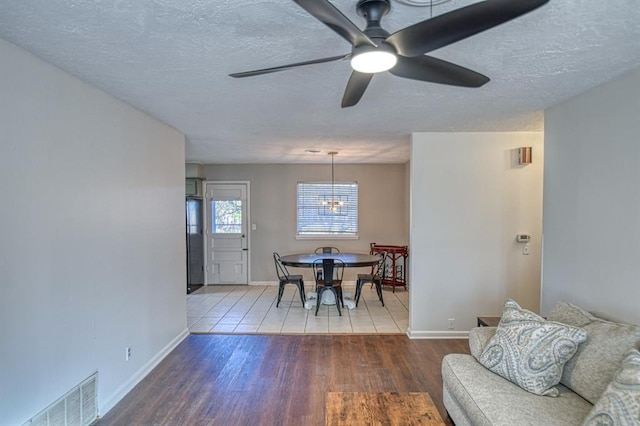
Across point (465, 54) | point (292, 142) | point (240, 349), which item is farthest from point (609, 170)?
point (240, 349)

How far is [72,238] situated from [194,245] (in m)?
4.50

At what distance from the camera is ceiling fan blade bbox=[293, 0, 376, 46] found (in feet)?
3.58

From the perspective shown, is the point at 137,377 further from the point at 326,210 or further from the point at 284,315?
the point at 326,210

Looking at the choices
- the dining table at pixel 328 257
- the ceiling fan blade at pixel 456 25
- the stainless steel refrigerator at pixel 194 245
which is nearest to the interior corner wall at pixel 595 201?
the ceiling fan blade at pixel 456 25

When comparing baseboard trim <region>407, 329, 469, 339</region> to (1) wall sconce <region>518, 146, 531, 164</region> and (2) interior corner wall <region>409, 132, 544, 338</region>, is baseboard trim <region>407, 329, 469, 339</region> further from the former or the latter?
(1) wall sconce <region>518, 146, 531, 164</region>

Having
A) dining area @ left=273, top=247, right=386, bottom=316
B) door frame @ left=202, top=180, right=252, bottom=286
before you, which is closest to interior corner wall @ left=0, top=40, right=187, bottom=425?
dining area @ left=273, top=247, right=386, bottom=316

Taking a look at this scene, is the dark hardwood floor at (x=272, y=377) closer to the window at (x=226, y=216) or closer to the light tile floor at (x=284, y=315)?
the light tile floor at (x=284, y=315)

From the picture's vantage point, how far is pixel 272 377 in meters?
3.15

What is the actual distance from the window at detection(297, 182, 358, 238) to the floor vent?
187 inches

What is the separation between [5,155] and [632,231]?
3717 mm

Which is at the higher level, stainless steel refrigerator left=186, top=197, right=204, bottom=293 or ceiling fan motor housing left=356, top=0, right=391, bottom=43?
ceiling fan motor housing left=356, top=0, right=391, bottom=43

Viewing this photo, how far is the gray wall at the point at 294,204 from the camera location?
6.95 metres

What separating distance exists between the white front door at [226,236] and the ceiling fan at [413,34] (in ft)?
18.4

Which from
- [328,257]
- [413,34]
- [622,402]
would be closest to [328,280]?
[328,257]
